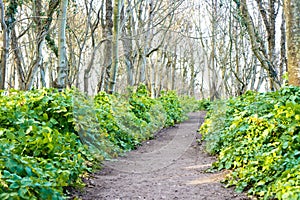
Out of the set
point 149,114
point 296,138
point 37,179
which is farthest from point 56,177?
point 149,114

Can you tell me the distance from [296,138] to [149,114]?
328 inches

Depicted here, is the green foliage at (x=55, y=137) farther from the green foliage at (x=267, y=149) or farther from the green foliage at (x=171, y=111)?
the green foliage at (x=171, y=111)

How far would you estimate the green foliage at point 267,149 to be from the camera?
434 centimetres

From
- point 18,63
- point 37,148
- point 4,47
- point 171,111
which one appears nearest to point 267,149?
point 37,148

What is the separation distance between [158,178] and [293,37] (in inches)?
150

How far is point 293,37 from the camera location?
738cm

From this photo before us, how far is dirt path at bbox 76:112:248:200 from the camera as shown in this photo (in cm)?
514

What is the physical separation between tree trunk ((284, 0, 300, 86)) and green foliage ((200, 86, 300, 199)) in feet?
2.02

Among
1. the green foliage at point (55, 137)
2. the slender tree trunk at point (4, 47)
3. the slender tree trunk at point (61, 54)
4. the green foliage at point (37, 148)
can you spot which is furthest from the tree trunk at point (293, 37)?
the slender tree trunk at point (4, 47)

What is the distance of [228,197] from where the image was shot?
494cm

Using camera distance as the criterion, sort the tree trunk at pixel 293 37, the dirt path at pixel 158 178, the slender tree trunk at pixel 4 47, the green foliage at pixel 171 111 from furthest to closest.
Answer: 1. the green foliage at pixel 171 111
2. the slender tree trunk at pixel 4 47
3. the tree trunk at pixel 293 37
4. the dirt path at pixel 158 178

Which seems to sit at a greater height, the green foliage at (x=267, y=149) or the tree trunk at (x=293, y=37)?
the tree trunk at (x=293, y=37)

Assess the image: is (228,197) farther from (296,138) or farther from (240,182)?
(296,138)

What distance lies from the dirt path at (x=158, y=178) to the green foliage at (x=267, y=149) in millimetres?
303
